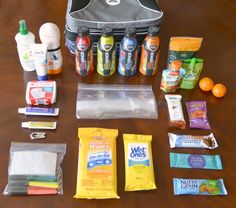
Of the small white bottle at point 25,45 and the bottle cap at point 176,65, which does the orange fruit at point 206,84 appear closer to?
the bottle cap at point 176,65

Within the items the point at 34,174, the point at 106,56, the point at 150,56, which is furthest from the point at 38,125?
the point at 150,56

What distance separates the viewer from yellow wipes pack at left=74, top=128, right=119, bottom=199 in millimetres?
728

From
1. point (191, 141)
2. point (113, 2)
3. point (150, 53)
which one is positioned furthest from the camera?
point (113, 2)

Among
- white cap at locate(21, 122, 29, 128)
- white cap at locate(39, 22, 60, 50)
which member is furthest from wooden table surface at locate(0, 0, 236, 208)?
white cap at locate(39, 22, 60, 50)

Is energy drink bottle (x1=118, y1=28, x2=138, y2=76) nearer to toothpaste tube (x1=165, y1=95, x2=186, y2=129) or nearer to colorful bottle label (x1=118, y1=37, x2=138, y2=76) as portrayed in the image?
colorful bottle label (x1=118, y1=37, x2=138, y2=76)

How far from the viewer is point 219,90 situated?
0.97m

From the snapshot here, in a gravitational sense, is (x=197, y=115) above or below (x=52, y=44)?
below

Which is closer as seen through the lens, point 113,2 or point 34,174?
point 34,174

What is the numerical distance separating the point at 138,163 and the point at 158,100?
0.25 metres

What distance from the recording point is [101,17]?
1012 millimetres

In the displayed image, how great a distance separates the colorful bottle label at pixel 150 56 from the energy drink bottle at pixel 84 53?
6.1 inches

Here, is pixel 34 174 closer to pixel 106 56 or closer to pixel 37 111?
pixel 37 111

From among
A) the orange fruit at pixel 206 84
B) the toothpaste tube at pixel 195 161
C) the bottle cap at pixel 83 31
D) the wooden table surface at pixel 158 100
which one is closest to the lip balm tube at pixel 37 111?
the wooden table surface at pixel 158 100

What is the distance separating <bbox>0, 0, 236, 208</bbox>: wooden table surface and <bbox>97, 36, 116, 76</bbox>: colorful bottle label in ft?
0.08
